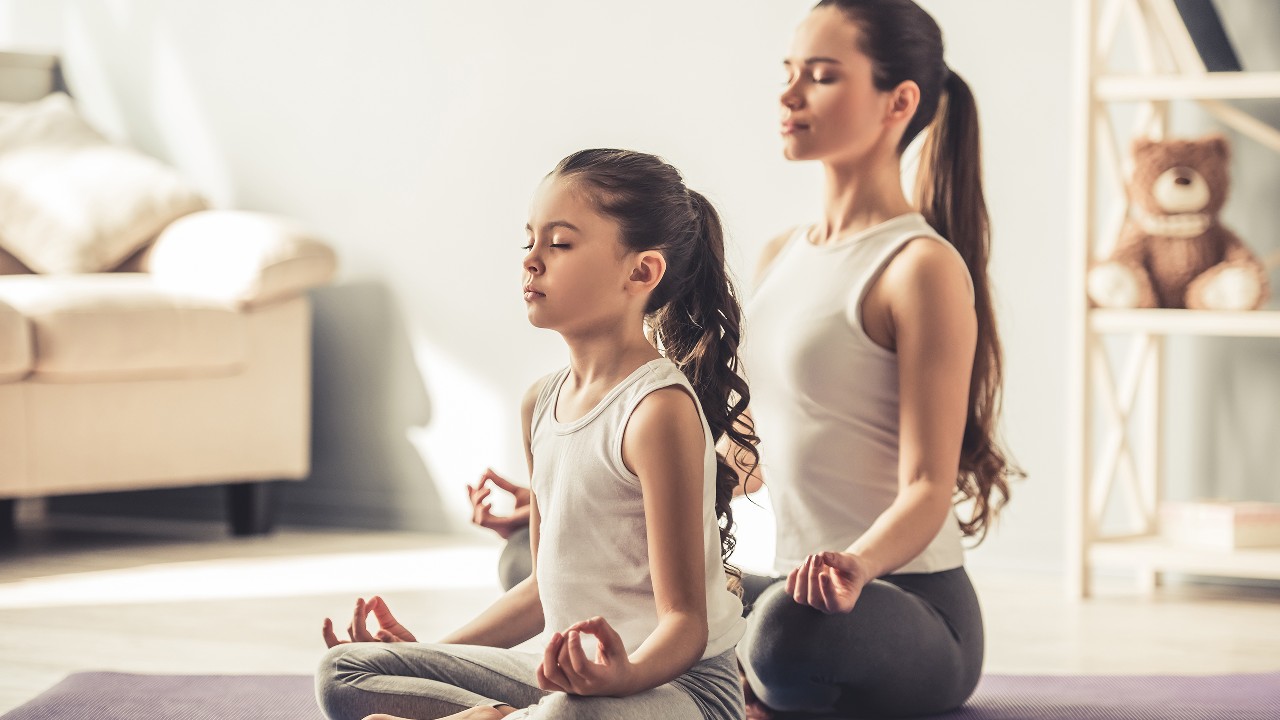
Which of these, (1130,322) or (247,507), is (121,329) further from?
(1130,322)

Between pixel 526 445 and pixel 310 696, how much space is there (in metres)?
0.59

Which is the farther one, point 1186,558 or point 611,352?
point 1186,558

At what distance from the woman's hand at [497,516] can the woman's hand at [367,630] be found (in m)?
0.11

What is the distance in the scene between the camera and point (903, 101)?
1.40 metres

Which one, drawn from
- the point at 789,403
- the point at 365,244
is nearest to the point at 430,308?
the point at 365,244

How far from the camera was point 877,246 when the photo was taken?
4.60ft

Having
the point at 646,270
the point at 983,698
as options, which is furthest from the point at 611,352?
the point at 983,698

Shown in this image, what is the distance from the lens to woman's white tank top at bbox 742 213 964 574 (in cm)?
139

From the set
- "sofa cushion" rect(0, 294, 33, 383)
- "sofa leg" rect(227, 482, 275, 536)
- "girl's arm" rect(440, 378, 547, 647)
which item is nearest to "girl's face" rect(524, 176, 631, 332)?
"girl's arm" rect(440, 378, 547, 647)

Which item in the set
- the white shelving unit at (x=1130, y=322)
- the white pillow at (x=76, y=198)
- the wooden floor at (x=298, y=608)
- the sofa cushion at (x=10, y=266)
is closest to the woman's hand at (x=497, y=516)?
the wooden floor at (x=298, y=608)

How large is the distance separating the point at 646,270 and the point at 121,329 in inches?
67.1

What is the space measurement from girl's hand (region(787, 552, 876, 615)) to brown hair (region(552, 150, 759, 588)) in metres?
0.06

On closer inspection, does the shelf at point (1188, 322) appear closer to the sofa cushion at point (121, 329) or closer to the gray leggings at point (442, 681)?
the gray leggings at point (442, 681)

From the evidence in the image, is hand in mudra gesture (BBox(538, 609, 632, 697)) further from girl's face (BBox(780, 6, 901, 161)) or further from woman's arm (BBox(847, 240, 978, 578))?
girl's face (BBox(780, 6, 901, 161))
